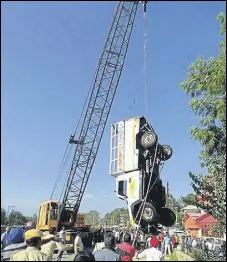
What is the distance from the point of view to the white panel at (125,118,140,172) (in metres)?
15.0

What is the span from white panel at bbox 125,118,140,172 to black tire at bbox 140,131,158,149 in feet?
1.10

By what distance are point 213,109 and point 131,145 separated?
4362 mm

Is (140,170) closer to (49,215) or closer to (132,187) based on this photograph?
(132,187)

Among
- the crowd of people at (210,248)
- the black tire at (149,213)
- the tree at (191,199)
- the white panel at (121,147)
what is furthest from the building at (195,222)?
Result: the black tire at (149,213)

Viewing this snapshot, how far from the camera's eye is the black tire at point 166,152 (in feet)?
51.2

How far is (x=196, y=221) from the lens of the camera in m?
66.8

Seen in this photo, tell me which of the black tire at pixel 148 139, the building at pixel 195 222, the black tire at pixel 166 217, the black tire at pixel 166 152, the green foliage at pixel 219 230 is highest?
the black tire at pixel 148 139

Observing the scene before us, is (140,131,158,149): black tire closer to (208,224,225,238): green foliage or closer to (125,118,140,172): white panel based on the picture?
(125,118,140,172): white panel

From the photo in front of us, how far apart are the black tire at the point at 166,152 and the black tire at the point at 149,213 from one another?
7.37 feet

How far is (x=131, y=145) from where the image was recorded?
50.1 ft

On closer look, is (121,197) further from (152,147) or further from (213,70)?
(213,70)

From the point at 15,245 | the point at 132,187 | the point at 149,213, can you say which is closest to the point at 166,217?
the point at 149,213

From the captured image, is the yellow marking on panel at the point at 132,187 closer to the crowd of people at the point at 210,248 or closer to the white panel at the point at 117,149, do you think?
the white panel at the point at 117,149

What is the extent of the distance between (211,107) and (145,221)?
5304 millimetres
